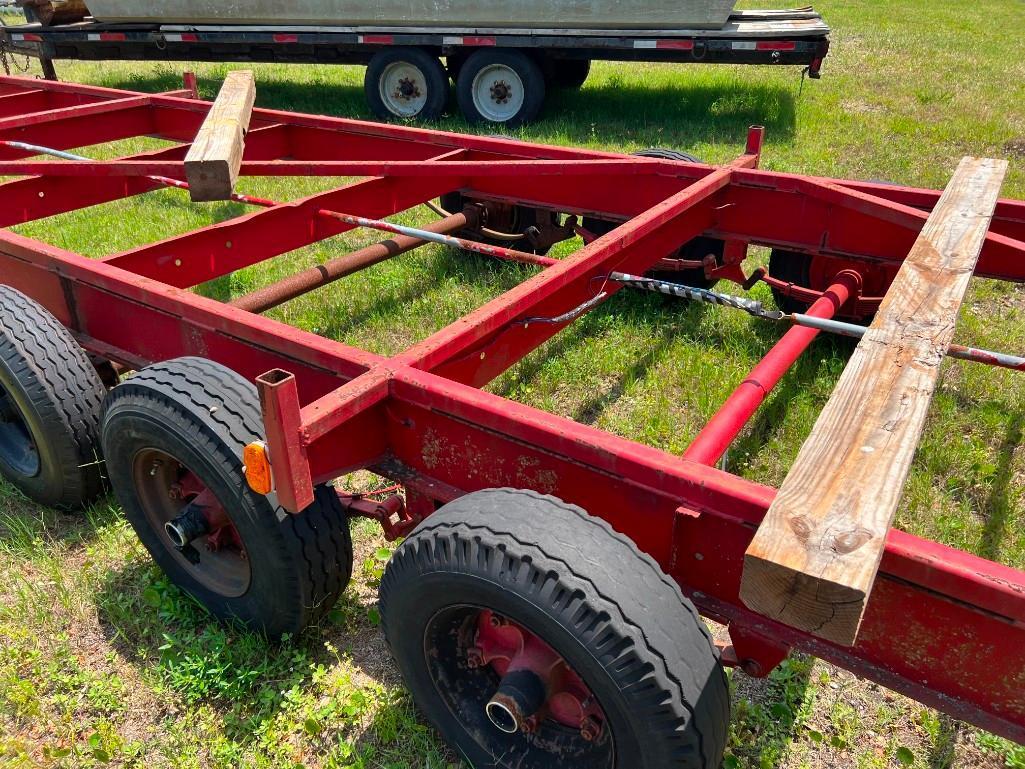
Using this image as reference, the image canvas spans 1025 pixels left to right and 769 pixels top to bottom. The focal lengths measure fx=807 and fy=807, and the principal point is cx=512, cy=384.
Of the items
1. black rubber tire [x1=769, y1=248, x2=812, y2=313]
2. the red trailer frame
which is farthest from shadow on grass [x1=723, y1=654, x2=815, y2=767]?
black rubber tire [x1=769, y1=248, x2=812, y2=313]

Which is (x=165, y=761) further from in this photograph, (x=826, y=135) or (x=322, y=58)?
(x=322, y=58)

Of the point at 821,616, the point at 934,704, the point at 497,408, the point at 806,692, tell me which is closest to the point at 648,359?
the point at 806,692

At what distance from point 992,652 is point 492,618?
3.63 ft

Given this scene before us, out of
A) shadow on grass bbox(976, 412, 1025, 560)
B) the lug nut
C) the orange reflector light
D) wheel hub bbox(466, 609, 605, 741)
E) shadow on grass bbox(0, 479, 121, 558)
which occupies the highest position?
the orange reflector light

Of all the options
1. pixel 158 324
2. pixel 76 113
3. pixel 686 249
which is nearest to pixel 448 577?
pixel 158 324

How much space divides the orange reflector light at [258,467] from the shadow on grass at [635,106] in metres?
7.03

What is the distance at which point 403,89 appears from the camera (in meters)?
10.1

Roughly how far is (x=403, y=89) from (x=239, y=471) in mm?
8914

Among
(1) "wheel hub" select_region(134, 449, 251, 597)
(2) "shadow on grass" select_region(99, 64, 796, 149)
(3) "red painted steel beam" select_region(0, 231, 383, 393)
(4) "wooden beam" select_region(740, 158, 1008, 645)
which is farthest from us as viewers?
(2) "shadow on grass" select_region(99, 64, 796, 149)

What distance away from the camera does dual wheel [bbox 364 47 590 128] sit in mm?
9484

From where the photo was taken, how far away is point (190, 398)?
2223 mm

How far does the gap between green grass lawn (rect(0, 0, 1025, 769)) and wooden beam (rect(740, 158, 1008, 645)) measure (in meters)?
1.14

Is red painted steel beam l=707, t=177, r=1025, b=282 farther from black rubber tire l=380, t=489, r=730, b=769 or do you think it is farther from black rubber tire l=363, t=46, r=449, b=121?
black rubber tire l=363, t=46, r=449, b=121

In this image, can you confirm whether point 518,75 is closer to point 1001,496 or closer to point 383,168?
point 383,168
